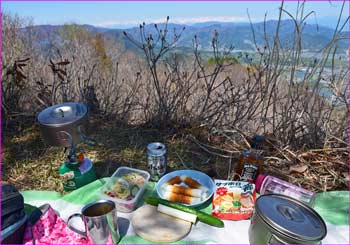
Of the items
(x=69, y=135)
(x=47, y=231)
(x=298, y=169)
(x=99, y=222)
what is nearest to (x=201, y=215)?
(x=99, y=222)

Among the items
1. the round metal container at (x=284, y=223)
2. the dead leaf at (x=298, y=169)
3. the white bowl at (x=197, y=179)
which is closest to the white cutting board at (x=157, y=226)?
the white bowl at (x=197, y=179)

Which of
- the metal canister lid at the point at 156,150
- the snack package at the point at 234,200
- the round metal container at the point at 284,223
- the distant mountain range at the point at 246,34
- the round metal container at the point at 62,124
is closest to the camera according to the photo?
the round metal container at the point at 284,223

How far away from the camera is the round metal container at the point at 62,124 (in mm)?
1294

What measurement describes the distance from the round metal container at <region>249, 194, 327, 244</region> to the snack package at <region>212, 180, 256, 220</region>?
159 millimetres

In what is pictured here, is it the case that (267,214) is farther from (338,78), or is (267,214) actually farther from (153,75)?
(153,75)

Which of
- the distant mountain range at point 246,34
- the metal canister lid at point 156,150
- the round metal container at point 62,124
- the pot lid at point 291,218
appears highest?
the distant mountain range at point 246,34

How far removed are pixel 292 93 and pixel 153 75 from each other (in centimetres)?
115

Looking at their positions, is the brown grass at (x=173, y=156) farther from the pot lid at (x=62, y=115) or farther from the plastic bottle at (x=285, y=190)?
the pot lid at (x=62, y=115)

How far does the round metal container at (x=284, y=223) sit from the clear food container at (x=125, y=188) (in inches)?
21.9

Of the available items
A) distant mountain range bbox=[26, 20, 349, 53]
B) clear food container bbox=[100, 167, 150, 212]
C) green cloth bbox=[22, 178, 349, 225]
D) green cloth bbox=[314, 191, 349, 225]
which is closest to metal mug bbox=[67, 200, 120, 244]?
clear food container bbox=[100, 167, 150, 212]

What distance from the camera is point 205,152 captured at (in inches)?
77.8

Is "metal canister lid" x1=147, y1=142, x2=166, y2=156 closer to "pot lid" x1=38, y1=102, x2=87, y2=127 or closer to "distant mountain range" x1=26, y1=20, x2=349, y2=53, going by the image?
"pot lid" x1=38, y1=102, x2=87, y2=127

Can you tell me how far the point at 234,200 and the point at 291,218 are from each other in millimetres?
325

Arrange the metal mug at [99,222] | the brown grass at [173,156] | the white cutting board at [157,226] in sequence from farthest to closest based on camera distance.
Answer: the brown grass at [173,156] < the white cutting board at [157,226] < the metal mug at [99,222]
